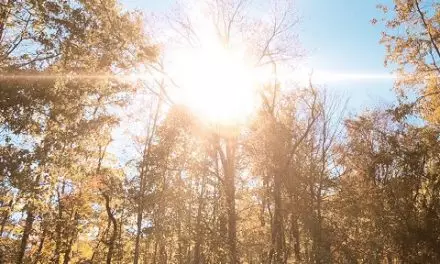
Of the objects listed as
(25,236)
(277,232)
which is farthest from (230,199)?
(25,236)

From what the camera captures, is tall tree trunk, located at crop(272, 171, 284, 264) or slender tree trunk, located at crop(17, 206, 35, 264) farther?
slender tree trunk, located at crop(17, 206, 35, 264)

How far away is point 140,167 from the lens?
2355 centimetres

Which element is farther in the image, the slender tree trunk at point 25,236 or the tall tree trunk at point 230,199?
the slender tree trunk at point 25,236

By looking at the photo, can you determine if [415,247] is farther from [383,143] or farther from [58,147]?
[58,147]

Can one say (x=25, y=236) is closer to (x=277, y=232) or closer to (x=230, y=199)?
(x=230, y=199)

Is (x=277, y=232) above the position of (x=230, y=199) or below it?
below

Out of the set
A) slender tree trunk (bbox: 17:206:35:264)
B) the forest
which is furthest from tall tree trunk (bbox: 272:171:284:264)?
slender tree trunk (bbox: 17:206:35:264)

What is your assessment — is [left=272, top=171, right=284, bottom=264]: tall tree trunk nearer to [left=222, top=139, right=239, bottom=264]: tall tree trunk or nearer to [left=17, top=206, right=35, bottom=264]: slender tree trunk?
[left=222, top=139, right=239, bottom=264]: tall tree trunk

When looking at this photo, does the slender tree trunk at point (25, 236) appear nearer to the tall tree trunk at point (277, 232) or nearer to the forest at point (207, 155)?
the forest at point (207, 155)

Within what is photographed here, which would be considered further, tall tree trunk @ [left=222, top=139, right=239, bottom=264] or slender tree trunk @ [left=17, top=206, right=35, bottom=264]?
slender tree trunk @ [left=17, top=206, right=35, bottom=264]

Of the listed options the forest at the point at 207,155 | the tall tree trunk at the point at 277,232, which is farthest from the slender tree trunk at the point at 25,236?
the tall tree trunk at the point at 277,232

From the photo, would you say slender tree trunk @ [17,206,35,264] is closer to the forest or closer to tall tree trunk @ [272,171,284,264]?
the forest

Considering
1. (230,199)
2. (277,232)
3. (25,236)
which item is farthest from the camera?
(25,236)

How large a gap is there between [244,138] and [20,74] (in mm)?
11183
